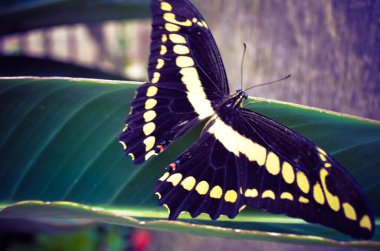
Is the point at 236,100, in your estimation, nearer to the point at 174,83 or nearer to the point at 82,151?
the point at 174,83

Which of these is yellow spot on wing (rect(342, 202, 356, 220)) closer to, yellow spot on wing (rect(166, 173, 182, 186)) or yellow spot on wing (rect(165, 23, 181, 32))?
yellow spot on wing (rect(166, 173, 182, 186))

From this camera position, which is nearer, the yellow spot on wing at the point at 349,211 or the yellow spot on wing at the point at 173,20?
the yellow spot on wing at the point at 349,211

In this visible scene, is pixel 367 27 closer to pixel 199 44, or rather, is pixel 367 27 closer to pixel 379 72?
pixel 379 72

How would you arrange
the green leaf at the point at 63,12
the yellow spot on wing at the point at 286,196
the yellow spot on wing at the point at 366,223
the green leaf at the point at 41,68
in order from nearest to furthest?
the yellow spot on wing at the point at 366,223
the yellow spot on wing at the point at 286,196
the green leaf at the point at 41,68
the green leaf at the point at 63,12

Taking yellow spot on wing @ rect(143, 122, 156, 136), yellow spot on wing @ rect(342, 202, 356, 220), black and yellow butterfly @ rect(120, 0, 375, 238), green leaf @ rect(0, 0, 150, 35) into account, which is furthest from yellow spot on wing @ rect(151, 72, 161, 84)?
green leaf @ rect(0, 0, 150, 35)

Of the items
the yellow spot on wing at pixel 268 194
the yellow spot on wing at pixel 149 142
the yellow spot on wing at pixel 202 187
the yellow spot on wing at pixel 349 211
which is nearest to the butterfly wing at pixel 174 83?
the yellow spot on wing at pixel 149 142

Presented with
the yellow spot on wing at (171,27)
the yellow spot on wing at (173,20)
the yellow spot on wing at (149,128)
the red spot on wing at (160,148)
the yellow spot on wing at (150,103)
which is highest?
the yellow spot on wing at (173,20)

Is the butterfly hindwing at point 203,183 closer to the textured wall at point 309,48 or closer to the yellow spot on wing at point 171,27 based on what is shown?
the yellow spot on wing at point 171,27

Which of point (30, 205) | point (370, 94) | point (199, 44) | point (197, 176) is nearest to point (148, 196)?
point (197, 176)
